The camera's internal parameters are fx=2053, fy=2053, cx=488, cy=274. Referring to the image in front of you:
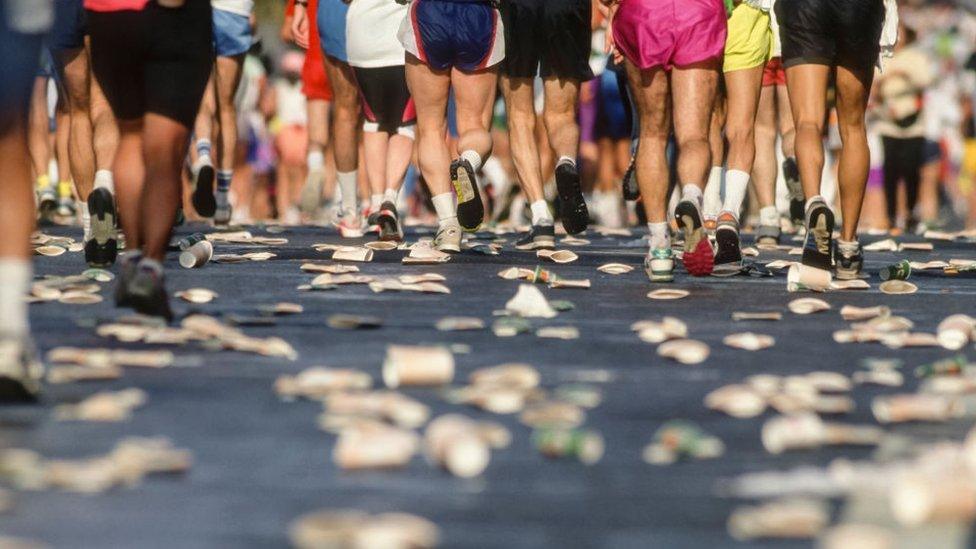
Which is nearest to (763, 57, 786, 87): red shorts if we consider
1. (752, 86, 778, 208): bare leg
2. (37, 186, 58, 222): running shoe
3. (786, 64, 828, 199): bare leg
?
(752, 86, 778, 208): bare leg

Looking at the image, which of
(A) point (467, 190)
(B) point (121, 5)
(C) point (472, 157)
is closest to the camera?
(B) point (121, 5)

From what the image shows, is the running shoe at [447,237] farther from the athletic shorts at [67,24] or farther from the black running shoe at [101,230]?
the athletic shorts at [67,24]

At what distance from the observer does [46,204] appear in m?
14.7

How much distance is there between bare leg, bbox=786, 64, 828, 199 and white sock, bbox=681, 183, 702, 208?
0.46m

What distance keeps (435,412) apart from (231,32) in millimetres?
9261

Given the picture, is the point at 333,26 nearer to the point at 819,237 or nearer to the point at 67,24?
the point at 67,24

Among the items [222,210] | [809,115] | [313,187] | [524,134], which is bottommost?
[222,210]

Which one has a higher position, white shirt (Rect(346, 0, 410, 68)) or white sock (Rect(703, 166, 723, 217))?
white shirt (Rect(346, 0, 410, 68))

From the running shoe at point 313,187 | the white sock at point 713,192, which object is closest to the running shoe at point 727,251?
the white sock at point 713,192

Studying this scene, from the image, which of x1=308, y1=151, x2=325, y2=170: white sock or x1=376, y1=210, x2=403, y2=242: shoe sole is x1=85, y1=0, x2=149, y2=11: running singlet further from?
x1=308, y1=151, x2=325, y2=170: white sock

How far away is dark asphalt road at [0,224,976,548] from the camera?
3682 mm

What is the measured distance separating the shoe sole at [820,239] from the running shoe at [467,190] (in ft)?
5.94

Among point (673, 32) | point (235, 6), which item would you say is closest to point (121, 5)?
point (673, 32)

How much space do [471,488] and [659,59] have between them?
5212 millimetres
